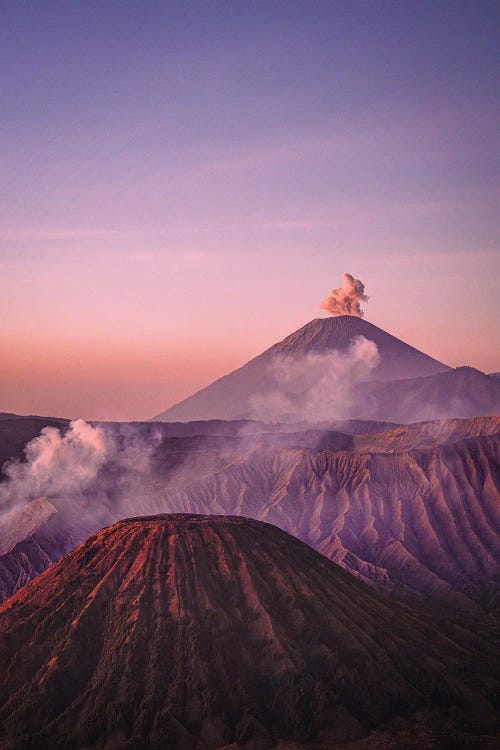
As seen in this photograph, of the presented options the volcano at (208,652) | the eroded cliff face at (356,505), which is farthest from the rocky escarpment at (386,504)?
the volcano at (208,652)

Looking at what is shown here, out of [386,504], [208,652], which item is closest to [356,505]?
[386,504]

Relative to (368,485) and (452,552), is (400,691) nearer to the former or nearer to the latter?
(452,552)

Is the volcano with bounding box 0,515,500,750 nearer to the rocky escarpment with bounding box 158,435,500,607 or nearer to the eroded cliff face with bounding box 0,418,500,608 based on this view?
the eroded cliff face with bounding box 0,418,500,608

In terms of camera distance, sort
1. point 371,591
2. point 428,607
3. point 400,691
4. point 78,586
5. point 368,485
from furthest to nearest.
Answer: point 368,485 → point 428,607 → point 371,591 → point 78,586 → point 400,691

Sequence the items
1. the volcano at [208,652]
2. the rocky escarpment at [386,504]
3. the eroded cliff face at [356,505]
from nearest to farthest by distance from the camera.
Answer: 1. the volcano at [208,652]
2. the eroded cliff face at [356,505]
3. the rocky escarpment at [386,504]

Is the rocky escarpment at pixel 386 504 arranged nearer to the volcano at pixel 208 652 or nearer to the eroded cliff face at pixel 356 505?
the eroded cliff face at pixel 356 505

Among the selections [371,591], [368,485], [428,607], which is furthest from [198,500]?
[371,591]

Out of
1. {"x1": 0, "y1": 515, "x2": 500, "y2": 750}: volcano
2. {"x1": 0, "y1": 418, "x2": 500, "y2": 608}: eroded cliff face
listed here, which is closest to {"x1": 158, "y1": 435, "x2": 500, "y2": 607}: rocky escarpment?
{"x1": 0, "y1": 418, "x2": 500, "y2": 608}: eroded cliff face
